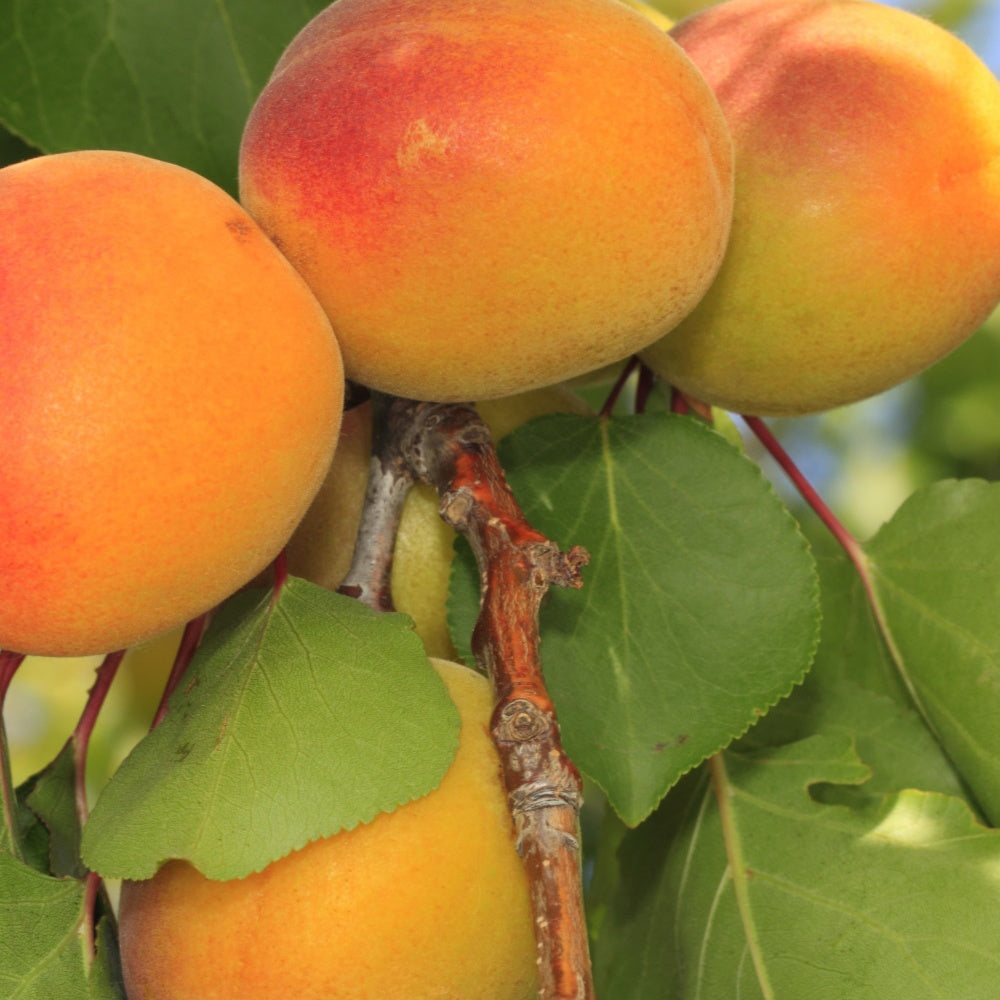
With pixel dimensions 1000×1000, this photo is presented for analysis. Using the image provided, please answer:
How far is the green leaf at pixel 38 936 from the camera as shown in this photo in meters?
0.69

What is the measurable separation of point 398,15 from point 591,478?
0.32 meters

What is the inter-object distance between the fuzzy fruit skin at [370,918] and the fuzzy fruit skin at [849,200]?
352mm

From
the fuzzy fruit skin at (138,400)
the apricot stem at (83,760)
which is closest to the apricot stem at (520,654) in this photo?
the fuzzy fruit skin at (138,400)

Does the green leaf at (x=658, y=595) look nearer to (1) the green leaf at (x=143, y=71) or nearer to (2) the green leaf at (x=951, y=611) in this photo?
(2) the green leaf at (x=951, y=611)

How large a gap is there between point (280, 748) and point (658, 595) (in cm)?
27

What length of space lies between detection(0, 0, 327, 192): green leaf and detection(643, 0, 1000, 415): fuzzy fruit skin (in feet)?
1.09

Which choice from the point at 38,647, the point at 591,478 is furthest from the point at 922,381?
the point at 38,647

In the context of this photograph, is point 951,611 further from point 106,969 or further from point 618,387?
point 106,969

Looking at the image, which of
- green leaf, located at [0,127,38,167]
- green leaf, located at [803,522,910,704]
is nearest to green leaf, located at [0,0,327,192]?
green leaf, located at [0,127,38,167]

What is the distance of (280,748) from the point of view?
26.1 inches

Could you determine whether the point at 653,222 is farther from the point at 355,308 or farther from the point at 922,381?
the point at 922,381

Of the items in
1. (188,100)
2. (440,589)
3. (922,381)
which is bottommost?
(922,381)

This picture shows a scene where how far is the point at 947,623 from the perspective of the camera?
3.00 ft

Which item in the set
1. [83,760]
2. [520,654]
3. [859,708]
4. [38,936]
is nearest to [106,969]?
[38,936]
